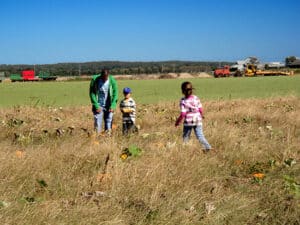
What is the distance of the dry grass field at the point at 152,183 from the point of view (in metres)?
4.68

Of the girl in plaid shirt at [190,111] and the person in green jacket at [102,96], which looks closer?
the girl in plaid shirt at [190,111]

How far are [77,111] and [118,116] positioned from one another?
311cm

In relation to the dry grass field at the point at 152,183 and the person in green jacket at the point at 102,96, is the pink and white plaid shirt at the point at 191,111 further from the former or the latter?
the person in green jacket at the point at 102,96

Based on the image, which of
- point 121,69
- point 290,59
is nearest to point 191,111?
point 121,69

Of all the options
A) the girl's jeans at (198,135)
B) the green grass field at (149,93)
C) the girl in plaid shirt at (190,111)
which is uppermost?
the girl in plaid shirt at (190,111)

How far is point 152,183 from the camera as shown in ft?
18.2

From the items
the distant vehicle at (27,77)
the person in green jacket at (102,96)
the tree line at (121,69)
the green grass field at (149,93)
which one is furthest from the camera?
the tree line at (121,69)

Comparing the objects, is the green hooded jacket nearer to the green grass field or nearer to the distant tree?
the green grass field

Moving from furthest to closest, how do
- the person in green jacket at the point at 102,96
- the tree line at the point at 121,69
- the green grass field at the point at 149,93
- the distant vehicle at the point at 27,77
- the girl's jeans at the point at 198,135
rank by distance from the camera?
the tree line at the point at 121,69 < the distant vehicle at the point at 27,77 < the green grass field at the point at 149,93 < the person in green jacket at the point at 102,96 < the girl's jeans at the point at 198,135

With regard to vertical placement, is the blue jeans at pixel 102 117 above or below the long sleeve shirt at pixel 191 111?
below

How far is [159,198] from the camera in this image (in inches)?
203

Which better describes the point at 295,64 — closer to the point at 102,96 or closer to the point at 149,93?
the point at 149,93

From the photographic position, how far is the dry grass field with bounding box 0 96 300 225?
4.68 metres

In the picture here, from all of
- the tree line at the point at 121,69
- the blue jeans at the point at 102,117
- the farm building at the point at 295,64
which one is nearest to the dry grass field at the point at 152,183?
the blue jeans at the point at 102,117
